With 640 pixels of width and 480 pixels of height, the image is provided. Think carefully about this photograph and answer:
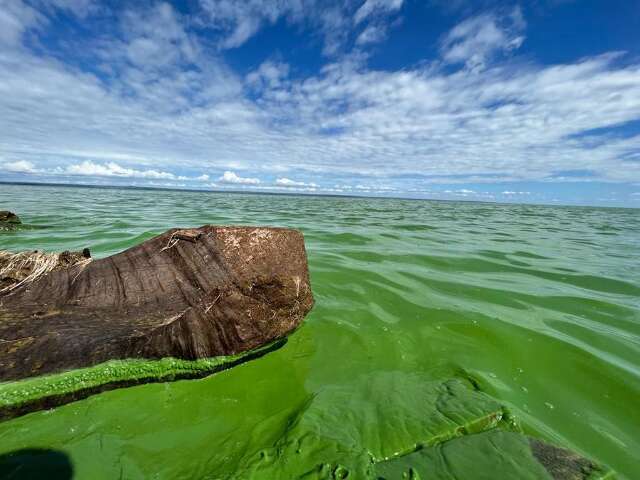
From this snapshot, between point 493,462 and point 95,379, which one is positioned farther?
point 95,379

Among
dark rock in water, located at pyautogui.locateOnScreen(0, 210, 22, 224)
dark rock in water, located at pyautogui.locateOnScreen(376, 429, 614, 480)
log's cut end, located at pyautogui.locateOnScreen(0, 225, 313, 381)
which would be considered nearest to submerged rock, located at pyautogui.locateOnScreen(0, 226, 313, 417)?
log's cut end, located at pyautogui.locateOnScreen(0, 225, 313, 381)

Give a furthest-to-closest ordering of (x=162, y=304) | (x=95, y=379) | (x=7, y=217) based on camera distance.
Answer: (x=7, y=217) → (x=162, y=304) → (x=95, y=379)

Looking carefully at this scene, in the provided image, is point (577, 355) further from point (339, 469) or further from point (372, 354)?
point (339, 469)

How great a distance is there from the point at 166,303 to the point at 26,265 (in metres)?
1.58

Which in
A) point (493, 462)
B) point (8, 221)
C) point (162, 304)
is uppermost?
point (162, 304)

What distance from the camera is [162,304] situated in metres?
3.29

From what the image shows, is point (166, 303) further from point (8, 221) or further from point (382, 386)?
point (8, 221)

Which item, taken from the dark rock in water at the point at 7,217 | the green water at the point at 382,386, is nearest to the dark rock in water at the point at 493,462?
the green water at the point at 382,386

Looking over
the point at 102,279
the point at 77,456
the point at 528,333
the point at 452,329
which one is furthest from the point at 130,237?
the point at 528,333

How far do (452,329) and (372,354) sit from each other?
137cm

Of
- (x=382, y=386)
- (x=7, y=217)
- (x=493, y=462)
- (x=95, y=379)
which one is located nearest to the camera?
(x=493, y=462)

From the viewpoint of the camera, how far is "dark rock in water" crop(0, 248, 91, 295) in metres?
3.20

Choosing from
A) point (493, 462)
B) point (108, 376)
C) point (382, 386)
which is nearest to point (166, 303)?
point (108, 376)

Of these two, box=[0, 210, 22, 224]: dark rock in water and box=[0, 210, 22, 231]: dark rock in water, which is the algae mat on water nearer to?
box=[0, 210, 22, 231]: dark rock in water
